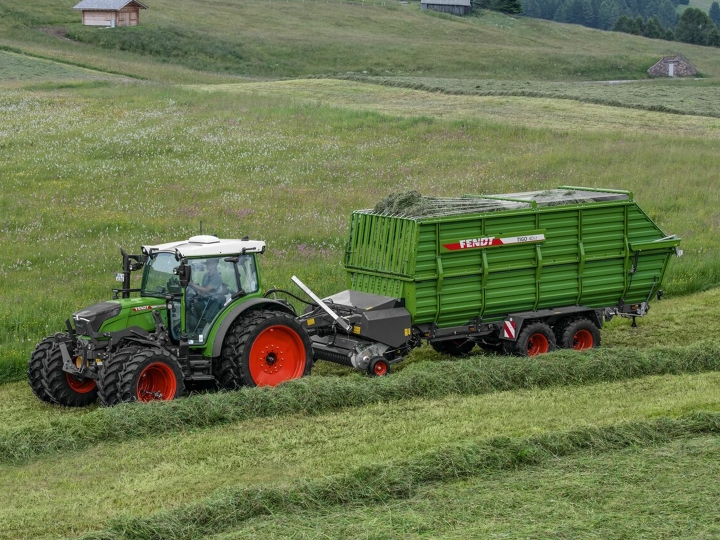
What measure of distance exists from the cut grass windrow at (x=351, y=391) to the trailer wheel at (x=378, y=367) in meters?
0.35

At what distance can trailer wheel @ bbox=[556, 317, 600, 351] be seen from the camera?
49.9 feet

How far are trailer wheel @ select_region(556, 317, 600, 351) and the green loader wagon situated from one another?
18 mm

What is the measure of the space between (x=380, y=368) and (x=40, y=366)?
4370 mm

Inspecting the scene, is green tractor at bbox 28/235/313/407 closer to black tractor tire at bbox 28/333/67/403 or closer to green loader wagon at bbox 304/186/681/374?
black tractor tire at bbox 28/333/67/403

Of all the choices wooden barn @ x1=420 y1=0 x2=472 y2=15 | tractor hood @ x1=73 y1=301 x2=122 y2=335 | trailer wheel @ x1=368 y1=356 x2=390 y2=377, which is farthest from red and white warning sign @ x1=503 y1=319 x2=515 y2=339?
wooden barn @ x1=420 y1=0 x2=472 y2=15

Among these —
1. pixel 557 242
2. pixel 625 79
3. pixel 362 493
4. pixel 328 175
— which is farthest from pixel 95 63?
pixel 362 493

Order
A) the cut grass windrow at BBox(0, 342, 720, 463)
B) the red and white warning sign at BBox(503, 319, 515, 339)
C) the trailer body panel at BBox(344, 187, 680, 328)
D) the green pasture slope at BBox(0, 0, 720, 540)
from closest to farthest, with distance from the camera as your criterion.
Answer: the green pasture slope at BBox(0, 0, 720, 540), the cut grass windrow at BBox(0, 342, 720, 463), the trailer body panel at BBox(344, 187, 680, 328), the red and white warning sign at BBox(503, 319, 515, 339)

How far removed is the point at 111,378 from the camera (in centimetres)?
1155

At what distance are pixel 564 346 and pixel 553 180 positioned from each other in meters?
13.7

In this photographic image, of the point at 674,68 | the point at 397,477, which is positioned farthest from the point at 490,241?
the point at 674,68

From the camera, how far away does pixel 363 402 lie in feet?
39.6

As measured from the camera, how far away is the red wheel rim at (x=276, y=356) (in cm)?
1262

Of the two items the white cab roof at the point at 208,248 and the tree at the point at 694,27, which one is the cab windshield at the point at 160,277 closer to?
the white cab roof at the point at 208,248

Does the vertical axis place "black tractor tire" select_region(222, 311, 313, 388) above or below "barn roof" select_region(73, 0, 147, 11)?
below
